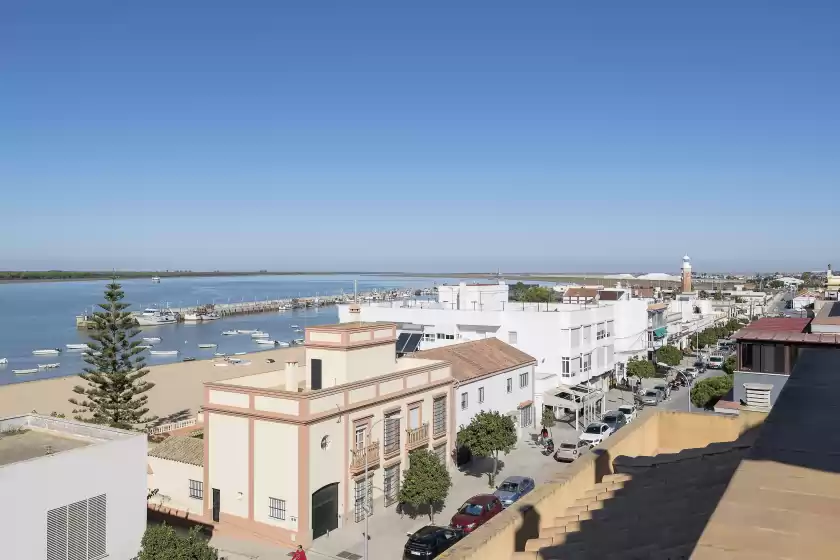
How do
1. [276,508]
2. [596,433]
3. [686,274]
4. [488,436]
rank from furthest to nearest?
[686,274] < [596,433] < [488,436] < [276,508]

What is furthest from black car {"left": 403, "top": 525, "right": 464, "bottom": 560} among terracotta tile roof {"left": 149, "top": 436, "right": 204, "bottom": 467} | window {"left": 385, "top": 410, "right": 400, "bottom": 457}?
terracotta tile roof {"left": 149, "top": 436, "right": 204, "bottom": 467}

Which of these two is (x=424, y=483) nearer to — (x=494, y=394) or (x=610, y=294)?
(x=494, y=394)

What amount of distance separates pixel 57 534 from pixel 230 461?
660cm

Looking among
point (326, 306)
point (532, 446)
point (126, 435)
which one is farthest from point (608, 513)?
point (326, 306)

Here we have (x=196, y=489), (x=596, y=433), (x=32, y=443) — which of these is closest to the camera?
(x=32, y=443)

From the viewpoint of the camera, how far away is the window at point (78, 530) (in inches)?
541

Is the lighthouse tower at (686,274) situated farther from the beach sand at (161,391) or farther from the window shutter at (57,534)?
the window shutter at (57,534)

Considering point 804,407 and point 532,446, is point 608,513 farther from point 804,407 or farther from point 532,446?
point 532,446

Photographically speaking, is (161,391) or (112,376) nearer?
(112,376)

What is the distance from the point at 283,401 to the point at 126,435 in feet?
14.6

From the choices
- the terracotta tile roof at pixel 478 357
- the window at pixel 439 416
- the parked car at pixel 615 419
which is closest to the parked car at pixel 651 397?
Answer: the parked car at pixel 615 419

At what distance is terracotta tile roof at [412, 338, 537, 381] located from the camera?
2791cm

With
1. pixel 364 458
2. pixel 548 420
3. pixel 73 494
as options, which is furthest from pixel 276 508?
pixel 548 420

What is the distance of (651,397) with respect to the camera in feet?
128
